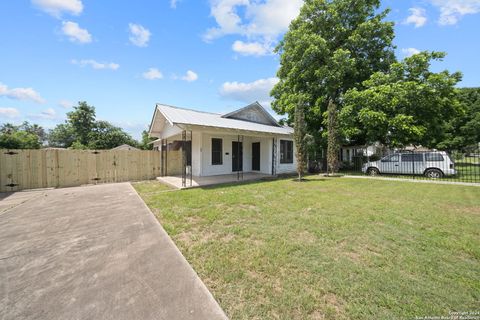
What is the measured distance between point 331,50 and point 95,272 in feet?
60.8

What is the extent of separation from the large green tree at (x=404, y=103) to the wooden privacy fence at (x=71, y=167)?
13732 millimetres

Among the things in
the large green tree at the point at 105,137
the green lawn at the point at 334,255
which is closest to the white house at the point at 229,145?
the green lawn at the point at 334,255

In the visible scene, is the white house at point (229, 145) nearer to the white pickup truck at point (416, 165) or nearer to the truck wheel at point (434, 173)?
the white pickup truck at point (416, 165)

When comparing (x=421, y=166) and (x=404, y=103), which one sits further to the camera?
(x=404, y=103)

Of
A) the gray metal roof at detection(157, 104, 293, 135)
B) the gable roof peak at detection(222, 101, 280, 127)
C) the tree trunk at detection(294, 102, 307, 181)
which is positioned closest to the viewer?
the gray metal roof at detection(157, 104, 293, 135)

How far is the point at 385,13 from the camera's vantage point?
14328mm

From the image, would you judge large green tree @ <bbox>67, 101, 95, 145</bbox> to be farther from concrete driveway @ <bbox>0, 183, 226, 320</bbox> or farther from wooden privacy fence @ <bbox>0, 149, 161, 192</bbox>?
concrete driveway @ <bbox>0, 183, 226, 320</bbox>

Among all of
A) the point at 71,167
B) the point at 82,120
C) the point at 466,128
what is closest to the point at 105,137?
the point at 82,120

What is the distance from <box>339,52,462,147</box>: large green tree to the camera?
12.2m

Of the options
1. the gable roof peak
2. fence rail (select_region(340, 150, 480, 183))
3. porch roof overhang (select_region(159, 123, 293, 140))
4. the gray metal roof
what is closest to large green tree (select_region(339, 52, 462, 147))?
fence rail (select_region(340, 150, 480, 183))

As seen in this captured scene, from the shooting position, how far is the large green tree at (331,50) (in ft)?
45.6

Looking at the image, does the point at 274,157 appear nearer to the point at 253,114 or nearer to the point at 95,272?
the point at 253,114

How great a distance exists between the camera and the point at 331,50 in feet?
49.6

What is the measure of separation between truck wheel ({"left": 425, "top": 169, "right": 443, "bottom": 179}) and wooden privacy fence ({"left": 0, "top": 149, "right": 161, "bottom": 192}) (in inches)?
662
